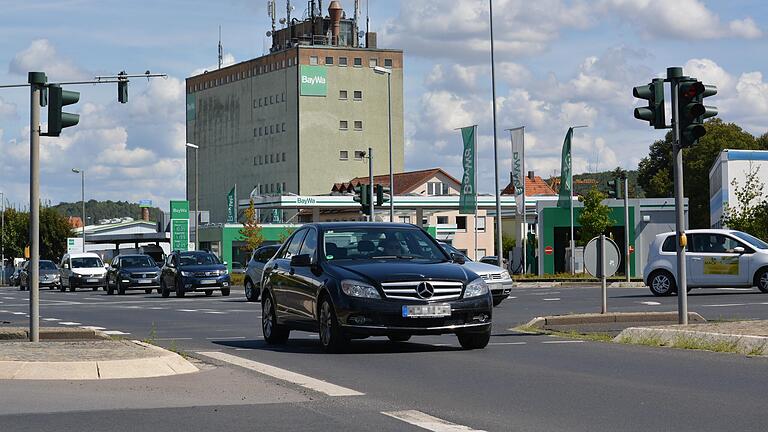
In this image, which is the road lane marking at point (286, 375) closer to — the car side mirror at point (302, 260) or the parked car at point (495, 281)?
the car side mirror at point (302, 260)

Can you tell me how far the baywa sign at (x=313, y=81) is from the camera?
137250 mm

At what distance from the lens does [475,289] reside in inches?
621

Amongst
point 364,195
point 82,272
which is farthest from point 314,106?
point 364,195

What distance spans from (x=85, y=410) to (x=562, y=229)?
7405 centimetres

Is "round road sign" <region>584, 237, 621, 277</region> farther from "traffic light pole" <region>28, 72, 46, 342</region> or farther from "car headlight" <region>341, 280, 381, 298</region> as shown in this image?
"traffic light pole" <region>28, 72, 46, 342</region>

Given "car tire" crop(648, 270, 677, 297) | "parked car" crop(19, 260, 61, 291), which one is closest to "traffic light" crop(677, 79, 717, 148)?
"car tire" crop(648, 270, 677, 297)

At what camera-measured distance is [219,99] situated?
501 feet

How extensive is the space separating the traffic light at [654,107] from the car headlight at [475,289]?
3.57 metres

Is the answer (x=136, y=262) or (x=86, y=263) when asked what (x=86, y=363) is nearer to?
(x=136, y=262)

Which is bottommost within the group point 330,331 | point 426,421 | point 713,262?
point 426,421

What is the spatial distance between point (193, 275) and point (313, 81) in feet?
314

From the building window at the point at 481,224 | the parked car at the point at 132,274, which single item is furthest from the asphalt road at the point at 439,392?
the building window at the point at 481,224

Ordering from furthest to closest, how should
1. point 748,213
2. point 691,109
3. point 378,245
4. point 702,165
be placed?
point 702,165 < point 748,213 < point 691,109 < point 378,245

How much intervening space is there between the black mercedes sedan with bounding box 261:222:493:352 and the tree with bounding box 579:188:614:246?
5852 centimetres
